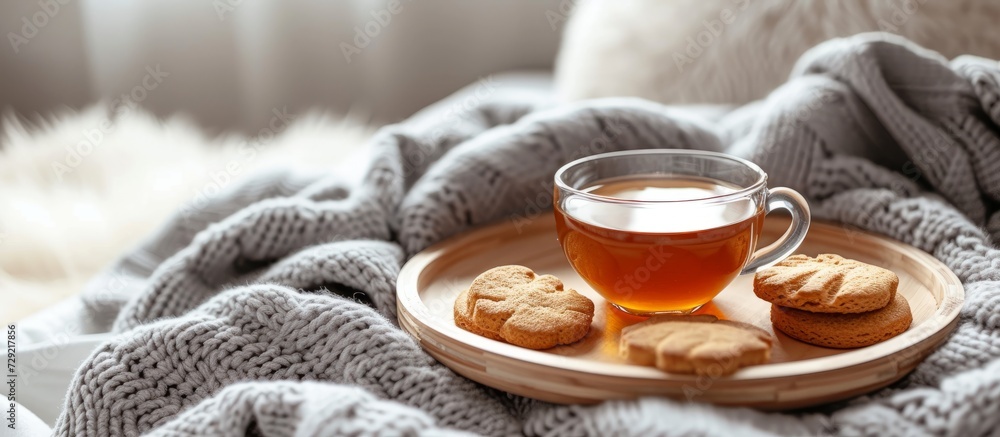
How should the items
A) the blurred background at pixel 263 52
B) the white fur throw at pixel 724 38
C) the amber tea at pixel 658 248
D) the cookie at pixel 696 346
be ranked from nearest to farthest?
1. the cookie at pixel 696 346
2. the amber tea at pixel 658 248
3. the white fur throw at pixel 724 38
4. the blurred background at pixel 263 52

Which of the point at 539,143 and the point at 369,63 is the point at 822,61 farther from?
the point at 369,63

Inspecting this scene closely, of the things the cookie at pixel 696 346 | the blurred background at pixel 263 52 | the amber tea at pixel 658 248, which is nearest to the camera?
the cookie at pixel 696 346

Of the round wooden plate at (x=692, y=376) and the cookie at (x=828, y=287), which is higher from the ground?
the cookie at (x=828, y=287)

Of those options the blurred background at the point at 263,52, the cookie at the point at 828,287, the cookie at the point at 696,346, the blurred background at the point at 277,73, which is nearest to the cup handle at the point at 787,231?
the cookie at the point at 828,287

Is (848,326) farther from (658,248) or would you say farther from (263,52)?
(263,52)

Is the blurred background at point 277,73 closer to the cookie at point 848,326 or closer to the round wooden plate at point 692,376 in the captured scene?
the round wooden plate at point 692,376

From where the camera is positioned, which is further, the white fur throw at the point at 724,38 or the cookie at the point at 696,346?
the white fur throw at the point at 724,38
